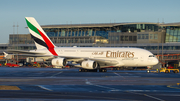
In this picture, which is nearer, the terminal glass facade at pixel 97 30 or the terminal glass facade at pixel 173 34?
the terminal glass facade at pixel 173 34

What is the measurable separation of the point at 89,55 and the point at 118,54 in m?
6.19

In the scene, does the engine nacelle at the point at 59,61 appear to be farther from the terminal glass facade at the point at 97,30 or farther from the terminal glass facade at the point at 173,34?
the terminal glass facade at the point at 173,34

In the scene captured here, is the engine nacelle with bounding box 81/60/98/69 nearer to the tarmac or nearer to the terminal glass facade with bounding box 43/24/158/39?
the tarmac

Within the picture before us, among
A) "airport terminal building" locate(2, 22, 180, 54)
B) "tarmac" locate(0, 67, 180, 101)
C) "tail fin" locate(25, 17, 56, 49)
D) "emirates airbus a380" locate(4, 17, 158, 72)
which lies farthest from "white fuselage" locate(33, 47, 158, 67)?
"airport terminal building" locate(2, 22, 180, 54)

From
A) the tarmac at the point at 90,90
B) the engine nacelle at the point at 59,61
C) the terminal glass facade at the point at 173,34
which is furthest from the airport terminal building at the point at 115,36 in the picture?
the tarmac at the point at 90,90

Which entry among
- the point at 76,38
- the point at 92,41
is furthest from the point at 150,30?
the point at 76,38

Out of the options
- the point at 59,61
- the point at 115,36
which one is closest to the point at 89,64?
the point at 59,61

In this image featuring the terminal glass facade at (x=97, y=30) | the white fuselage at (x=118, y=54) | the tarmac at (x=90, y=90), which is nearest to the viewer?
the tarmac at (x=90, y=90)

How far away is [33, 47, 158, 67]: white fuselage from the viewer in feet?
186

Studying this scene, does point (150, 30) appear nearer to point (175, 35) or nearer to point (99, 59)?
point (175, 35)

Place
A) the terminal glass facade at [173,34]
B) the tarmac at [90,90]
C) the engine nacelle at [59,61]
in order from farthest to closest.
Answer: the terminal glass facade at [173,34]
the engine nacelle at [59,61]
the tarmac at [90,90]

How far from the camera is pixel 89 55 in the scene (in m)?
59.6

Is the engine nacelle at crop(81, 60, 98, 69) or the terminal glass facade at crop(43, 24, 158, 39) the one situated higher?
Result: the terminal glass facade at crop(43, 24, 158, 39)

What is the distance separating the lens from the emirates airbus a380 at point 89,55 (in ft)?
186
